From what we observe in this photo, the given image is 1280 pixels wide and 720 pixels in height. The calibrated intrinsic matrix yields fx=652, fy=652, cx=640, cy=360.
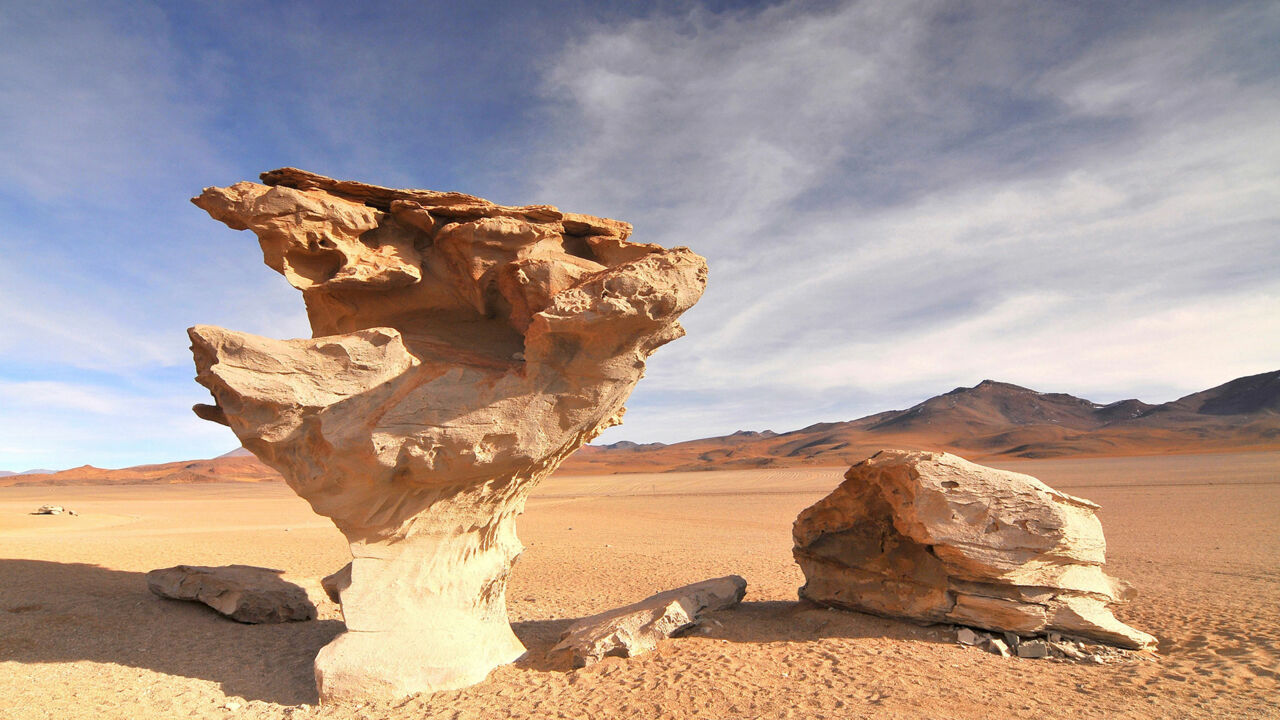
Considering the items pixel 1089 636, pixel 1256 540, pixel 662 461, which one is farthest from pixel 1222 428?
Answer: pixel 1089 636

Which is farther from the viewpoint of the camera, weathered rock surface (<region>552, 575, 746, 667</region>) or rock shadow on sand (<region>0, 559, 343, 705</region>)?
weathered rock surface (<region>552, 575, 746, 667</region>)

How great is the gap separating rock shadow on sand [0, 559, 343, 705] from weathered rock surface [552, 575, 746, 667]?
2.60 meters

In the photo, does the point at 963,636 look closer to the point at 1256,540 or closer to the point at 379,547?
the point at 379,547

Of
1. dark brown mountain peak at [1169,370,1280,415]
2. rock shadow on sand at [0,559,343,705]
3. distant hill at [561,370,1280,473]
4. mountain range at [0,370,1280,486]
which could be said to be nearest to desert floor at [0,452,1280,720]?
rock shadow on sand at [0,559,343,705]

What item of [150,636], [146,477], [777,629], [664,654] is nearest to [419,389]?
[664,654]

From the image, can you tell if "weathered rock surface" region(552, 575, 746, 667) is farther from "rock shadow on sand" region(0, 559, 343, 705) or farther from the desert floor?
"rock shadow on sand" region(0, 559, 343, 705)

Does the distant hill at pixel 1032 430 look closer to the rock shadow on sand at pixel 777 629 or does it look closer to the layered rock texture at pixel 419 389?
the rock shadow on sand at pixel 777 629

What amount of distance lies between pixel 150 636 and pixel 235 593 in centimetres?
104

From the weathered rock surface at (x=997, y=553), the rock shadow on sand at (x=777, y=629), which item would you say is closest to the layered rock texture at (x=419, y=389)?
the rock shadow on sand at (x=777, y=629)

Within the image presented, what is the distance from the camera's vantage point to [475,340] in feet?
27.9

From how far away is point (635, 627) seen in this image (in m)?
7.29

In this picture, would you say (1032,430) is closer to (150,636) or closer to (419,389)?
(419,389)

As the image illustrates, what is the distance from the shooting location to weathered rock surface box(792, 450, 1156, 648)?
7.05m

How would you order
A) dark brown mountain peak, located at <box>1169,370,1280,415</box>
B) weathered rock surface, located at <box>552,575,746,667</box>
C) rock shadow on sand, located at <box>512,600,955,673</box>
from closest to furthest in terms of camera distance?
weathered rock surface, located at <box>552,575,746,667</box> < rock shadow on sand, located at <box>512,600,955,673</box> < dark brown mountain peak, located at <box>1169,370,1280,415</box>
